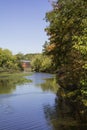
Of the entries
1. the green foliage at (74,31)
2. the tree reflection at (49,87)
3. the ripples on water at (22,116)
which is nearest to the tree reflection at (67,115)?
the ripples on water at (22,116)

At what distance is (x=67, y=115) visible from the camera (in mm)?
33031

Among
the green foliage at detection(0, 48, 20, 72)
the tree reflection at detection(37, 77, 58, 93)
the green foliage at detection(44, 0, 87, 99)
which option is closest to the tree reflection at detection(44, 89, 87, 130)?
the green foliage at detection(44, 0, 87, 99)

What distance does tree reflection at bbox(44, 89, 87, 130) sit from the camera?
93.1 ft

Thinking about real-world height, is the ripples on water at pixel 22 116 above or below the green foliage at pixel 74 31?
below

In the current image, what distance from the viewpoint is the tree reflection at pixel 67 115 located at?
28.4m

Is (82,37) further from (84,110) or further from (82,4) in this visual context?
(84,110)

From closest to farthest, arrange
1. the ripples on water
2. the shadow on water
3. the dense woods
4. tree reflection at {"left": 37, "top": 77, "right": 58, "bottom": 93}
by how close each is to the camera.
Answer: the dense woods
the ripples on water
the shadow on water
tree reflection at {"left": 37, "top": 77, "right": 58, "bottom": 93}

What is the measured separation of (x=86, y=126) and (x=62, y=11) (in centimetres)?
1376

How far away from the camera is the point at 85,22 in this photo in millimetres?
28781

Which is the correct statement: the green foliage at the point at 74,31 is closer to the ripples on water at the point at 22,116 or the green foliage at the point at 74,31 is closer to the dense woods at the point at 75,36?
the dense woods at the point at 75,36

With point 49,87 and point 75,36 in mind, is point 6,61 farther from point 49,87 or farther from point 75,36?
point 75,36

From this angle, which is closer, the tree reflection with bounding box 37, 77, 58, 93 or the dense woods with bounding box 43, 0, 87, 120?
the dense woods with bounding box 43, 0, 87, 120

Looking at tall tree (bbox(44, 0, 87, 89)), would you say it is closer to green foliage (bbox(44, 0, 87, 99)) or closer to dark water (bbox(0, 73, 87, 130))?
green foliage (bbox(44, 0, 87, 99))

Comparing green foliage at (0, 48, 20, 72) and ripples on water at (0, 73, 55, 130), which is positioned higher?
green foliage at (0, 48, 20, 72)
